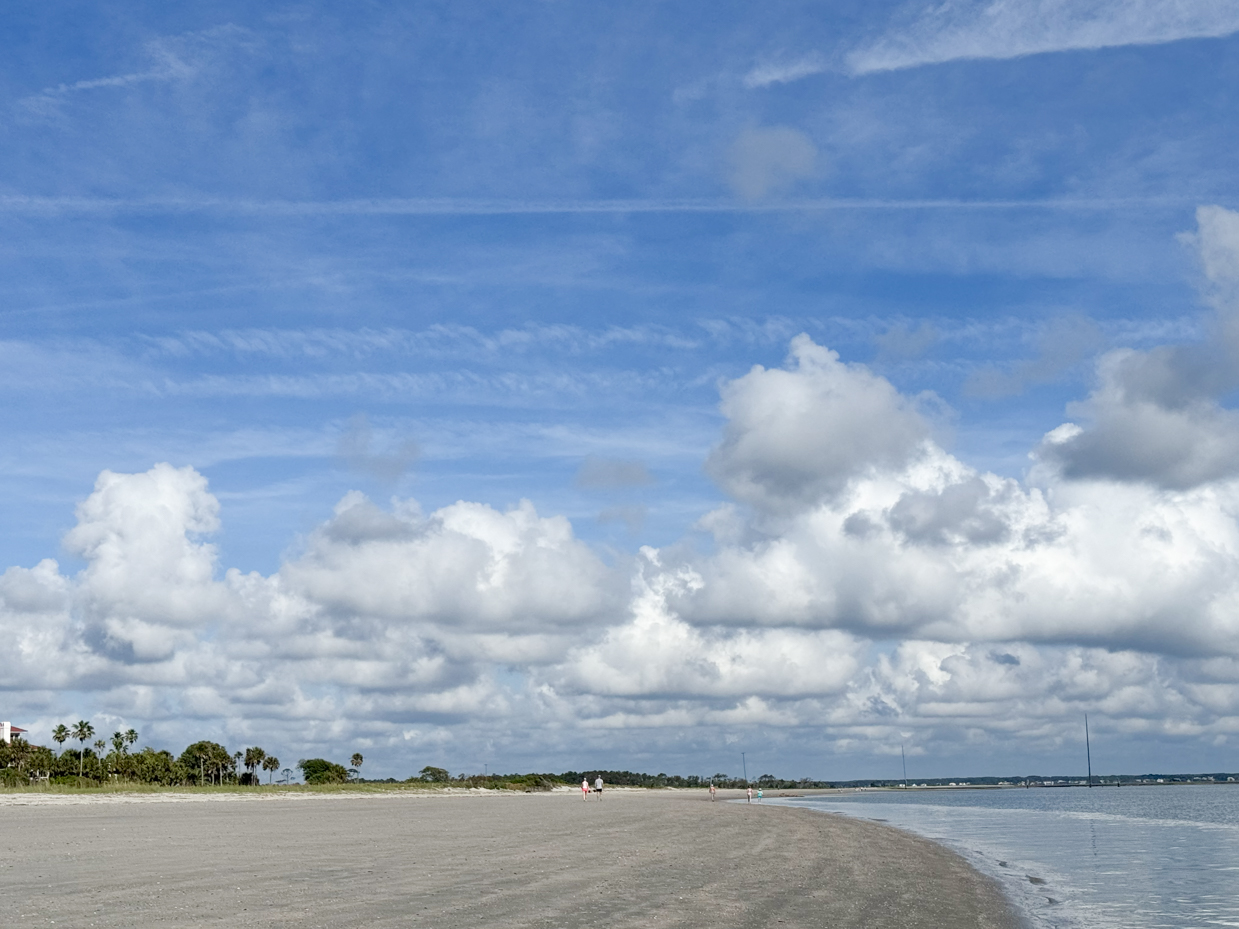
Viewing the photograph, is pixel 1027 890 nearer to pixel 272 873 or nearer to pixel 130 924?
pixel 272 873

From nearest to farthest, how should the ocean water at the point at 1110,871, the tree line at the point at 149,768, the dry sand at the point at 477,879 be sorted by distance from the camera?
the dry sand at the point at 477,879 → the ocean water at the point at 1110,871 → the tree line at the point at 149,768

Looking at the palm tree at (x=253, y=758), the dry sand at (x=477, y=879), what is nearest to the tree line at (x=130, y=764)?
the palm tree at (x=253, y=758)

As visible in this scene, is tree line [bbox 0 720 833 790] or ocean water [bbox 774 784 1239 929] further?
tree line [bbox 0 720 833 790]

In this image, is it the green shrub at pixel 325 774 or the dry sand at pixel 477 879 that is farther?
the green shrub at pixel 325 774

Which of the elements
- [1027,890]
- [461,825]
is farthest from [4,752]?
[1027,890]

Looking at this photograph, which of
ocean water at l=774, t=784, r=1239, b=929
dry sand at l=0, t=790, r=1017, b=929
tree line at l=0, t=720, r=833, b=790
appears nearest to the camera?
dry sand at l=0, t=790, r=1017, b=929

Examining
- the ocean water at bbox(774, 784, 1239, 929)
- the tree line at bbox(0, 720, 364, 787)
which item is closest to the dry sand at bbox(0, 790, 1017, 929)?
the ocean water at bbox(774, 784, 1239, 929)

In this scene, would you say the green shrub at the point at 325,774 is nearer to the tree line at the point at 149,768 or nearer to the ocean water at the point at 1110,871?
the tree line at the point at 149,768

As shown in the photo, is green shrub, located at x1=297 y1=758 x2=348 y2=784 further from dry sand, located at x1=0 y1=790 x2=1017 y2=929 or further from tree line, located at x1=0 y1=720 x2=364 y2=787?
dry sand, located at x1=0 y1=790 x2=1017 y2=929

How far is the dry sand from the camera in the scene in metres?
20.1

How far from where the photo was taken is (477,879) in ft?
84.8

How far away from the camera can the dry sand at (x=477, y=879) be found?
2008 cm

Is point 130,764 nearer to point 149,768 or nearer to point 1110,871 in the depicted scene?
point 149,768

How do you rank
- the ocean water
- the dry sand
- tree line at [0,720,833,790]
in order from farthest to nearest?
tree line at [0,720,833,790] → the ocean water → the dry sand
